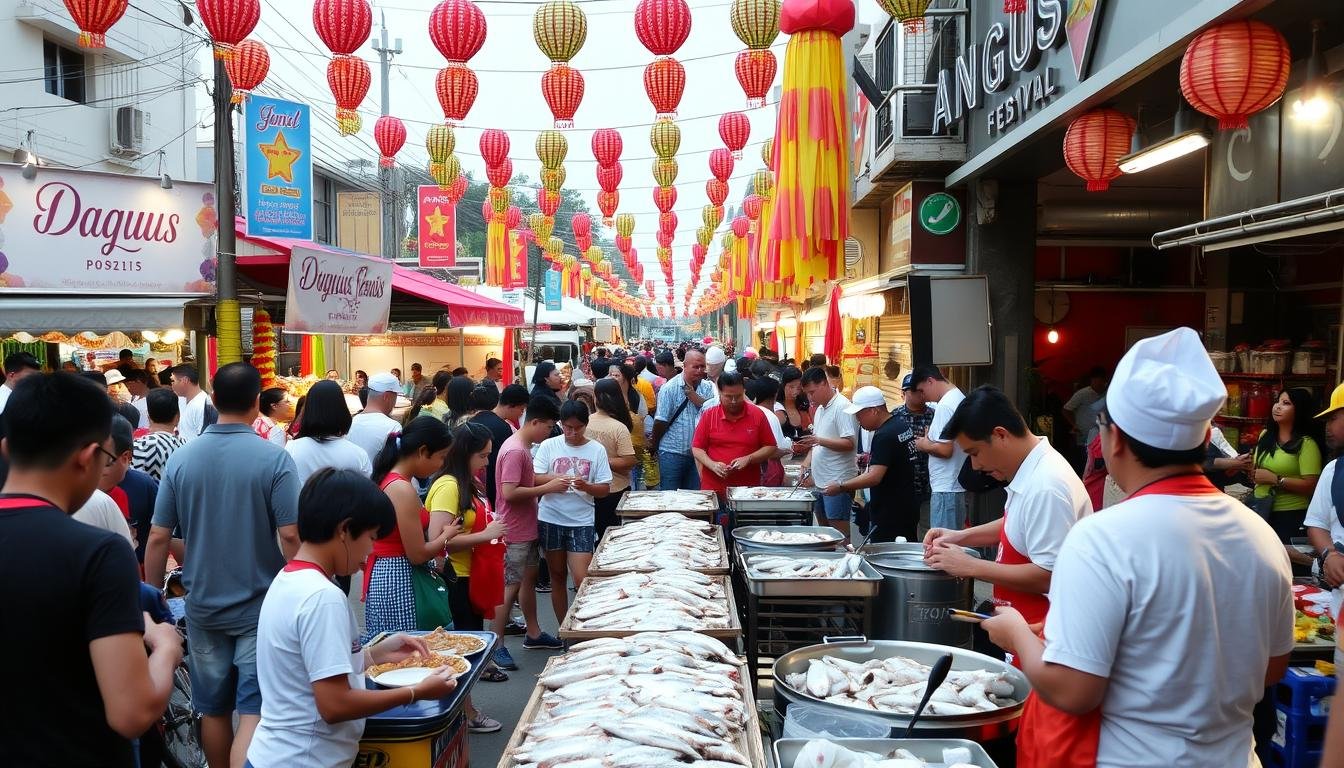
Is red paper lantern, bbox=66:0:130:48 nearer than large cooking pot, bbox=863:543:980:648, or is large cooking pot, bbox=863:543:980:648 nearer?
large cooking pot, bbox=863:543:980:648

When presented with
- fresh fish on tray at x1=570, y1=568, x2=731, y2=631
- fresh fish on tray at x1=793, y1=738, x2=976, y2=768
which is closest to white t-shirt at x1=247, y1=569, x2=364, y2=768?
fresh fish on tray at x1=570, y1=568, x2=731, y2=631

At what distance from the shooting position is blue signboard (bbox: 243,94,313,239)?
31.6 ft

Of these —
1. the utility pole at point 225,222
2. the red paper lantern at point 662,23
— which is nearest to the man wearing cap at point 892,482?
the red paper lantern at point 662,23

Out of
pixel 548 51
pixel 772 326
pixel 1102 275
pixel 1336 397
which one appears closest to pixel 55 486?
pixel 1336 397

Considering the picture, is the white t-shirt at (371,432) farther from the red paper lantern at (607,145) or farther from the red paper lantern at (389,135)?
the red paper lantern at (607,145)

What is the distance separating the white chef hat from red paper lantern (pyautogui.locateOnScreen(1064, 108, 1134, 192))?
5.48 meters

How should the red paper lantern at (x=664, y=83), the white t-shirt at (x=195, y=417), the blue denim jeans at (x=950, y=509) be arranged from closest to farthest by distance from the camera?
the blue denim jeans at (x=950, y=509)
the white t-shirt at (x=195, y=417)
the red paper lantern at (x=664, y=83)

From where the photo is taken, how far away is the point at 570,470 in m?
6.74

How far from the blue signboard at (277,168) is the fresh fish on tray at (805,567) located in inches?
295

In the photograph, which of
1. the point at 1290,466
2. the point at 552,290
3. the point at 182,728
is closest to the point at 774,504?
the point at 1290,466

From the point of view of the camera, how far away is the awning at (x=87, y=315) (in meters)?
8.60

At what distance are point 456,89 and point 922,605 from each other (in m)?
7.64

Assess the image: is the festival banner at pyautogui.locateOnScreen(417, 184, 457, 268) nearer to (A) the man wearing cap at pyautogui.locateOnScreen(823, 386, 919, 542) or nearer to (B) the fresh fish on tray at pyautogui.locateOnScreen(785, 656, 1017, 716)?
(A) the man wearing cap at pyautogui.locateOnScreen(823, 386, 919, 542)

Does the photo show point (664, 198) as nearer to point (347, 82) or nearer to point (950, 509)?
point (347, 82)
